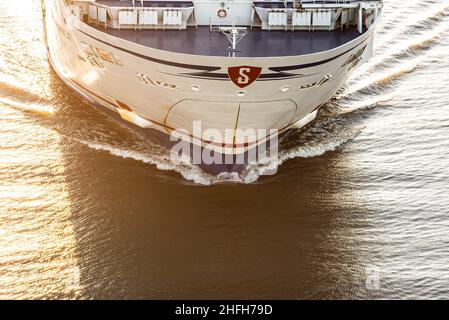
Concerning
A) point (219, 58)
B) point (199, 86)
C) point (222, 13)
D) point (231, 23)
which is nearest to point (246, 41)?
point (231, 23)

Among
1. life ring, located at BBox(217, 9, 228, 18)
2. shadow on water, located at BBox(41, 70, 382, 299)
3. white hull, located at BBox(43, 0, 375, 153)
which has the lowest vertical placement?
shadow on water, located at BBox(41, 70, 382, 299)

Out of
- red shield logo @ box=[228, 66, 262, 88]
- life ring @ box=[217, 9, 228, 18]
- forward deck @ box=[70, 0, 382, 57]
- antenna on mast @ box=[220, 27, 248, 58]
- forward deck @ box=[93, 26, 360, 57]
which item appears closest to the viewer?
red shield logo @ box=[228, 66, 262, 88]

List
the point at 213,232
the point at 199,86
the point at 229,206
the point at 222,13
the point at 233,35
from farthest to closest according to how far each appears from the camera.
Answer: the point at 222,13 < the point at 229,206 < the point at 233,35 < the point at 199,86 < the point at 213,232

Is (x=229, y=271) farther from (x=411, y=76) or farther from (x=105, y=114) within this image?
(x=411, y=76)

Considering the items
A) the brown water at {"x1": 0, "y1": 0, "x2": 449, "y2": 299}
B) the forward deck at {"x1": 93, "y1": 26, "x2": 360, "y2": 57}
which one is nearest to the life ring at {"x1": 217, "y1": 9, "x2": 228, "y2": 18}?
the forward deck at {"x1": 93, "y1": 26, "x2": 360, "y2": 57}

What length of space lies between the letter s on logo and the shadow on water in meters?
4.81

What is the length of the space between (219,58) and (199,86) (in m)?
1.60

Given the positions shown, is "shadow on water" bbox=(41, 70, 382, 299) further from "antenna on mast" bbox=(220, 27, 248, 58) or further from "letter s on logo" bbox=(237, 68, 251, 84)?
"antenna on mast" bbox=(220, 27, 248, 58)

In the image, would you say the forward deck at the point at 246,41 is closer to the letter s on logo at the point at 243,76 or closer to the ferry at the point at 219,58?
the ferry at the point at 219,58

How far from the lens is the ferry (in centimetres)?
3170

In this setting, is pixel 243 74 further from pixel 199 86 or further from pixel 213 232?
pixel 213 232

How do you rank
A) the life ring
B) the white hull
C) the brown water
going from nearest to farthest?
the brown water, the white hull, the life ring

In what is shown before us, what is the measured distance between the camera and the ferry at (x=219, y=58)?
104 feet

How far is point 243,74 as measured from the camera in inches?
1224
